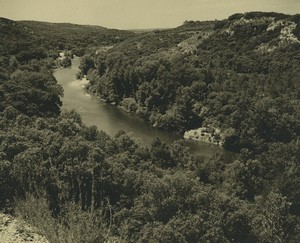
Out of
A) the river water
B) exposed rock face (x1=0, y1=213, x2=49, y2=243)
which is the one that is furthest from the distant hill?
exposed rock face (x1=0, y1=213, x2=49, y2=243)

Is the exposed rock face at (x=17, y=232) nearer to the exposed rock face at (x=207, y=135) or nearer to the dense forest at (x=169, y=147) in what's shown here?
the dense forest at (x=169, y=147)

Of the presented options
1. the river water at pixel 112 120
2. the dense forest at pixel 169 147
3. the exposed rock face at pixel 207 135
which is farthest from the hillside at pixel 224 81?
the river water at pixel 112 120

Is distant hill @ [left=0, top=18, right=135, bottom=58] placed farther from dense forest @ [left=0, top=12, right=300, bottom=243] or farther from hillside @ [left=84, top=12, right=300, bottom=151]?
hillside @ [left=84, top=12, right=300, bottom=151]

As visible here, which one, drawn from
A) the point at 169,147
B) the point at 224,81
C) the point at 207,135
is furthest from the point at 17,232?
the point at 224,81

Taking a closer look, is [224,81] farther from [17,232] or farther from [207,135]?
[17,232]

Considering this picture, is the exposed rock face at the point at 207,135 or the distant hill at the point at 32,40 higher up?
the distant hill at the point at 32,40

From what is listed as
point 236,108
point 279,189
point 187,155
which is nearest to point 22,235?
point 279,189
